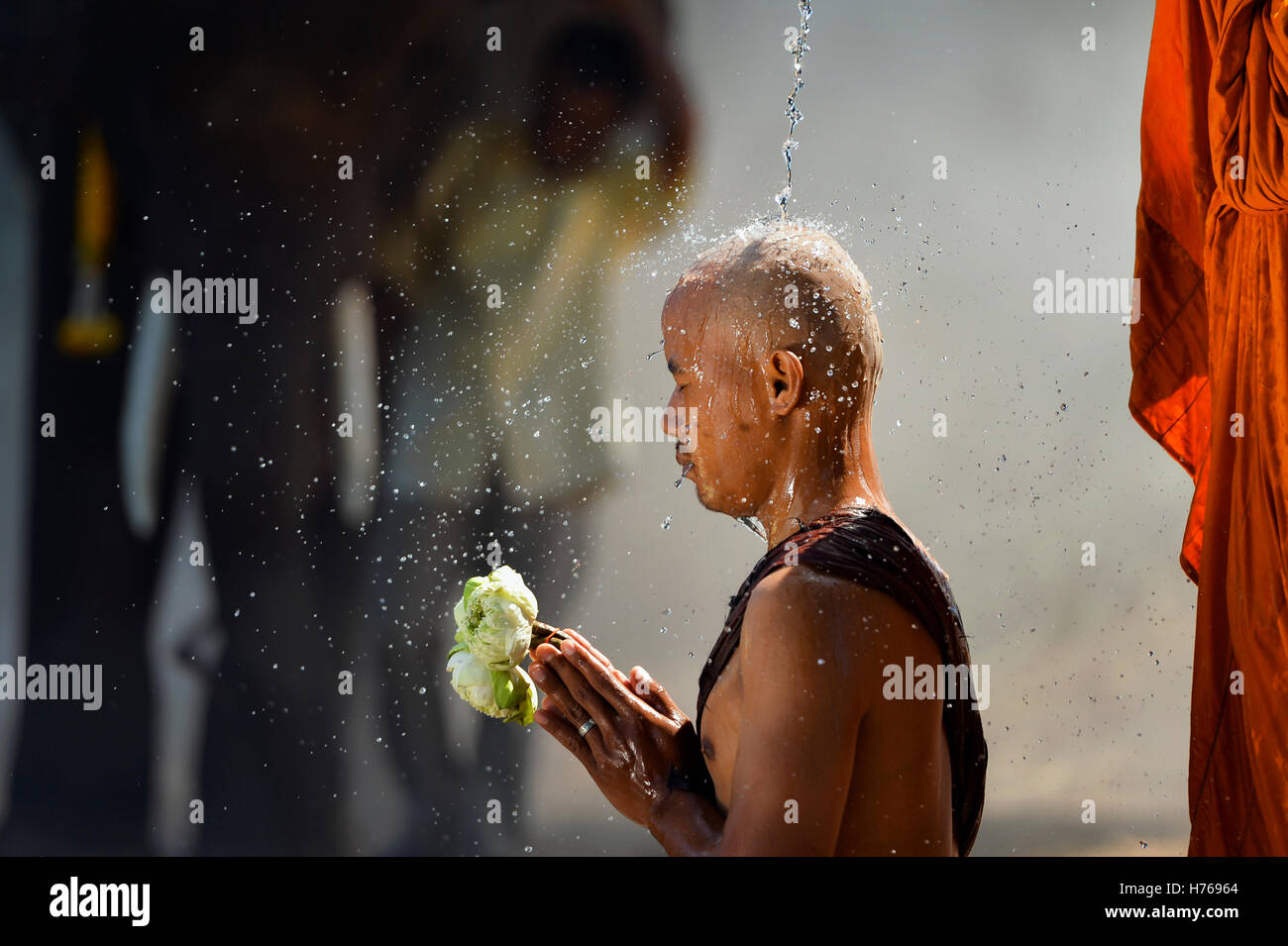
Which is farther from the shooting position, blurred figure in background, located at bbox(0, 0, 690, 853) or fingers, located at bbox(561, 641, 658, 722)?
blurred figure in background, located at bbox(0, 0, 690, 853)

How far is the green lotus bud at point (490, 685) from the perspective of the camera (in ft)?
7.48

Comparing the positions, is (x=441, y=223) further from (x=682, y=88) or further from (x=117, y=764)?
(x=117, y=764)

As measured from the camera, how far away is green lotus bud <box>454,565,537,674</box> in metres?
2.23

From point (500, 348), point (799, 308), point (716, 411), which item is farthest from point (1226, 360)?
point (500, 348)

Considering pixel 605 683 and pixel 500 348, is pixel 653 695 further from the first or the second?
pixel 500 348

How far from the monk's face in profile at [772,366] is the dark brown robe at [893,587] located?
5.7 inches

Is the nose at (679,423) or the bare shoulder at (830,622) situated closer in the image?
the bare shoulder at (830,622)

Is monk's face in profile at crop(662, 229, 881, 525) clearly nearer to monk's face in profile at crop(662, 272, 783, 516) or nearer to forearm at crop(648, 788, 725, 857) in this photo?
monk's face in profile at crop(662, 272, 783, 516)

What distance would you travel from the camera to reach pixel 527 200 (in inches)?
182

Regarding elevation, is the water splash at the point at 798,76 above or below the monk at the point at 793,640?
above

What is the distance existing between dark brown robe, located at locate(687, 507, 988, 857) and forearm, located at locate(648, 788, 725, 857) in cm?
5

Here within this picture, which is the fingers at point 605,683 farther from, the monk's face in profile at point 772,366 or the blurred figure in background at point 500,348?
the blurred figure in background at point 500,348

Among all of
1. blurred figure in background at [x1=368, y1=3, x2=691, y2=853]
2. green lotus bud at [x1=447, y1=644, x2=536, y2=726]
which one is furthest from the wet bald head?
blurred figure in background at [x1=368, y1=3, x2=691, y2=853]

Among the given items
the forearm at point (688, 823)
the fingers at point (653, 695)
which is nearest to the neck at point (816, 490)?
the fingers at point (653, 695)
